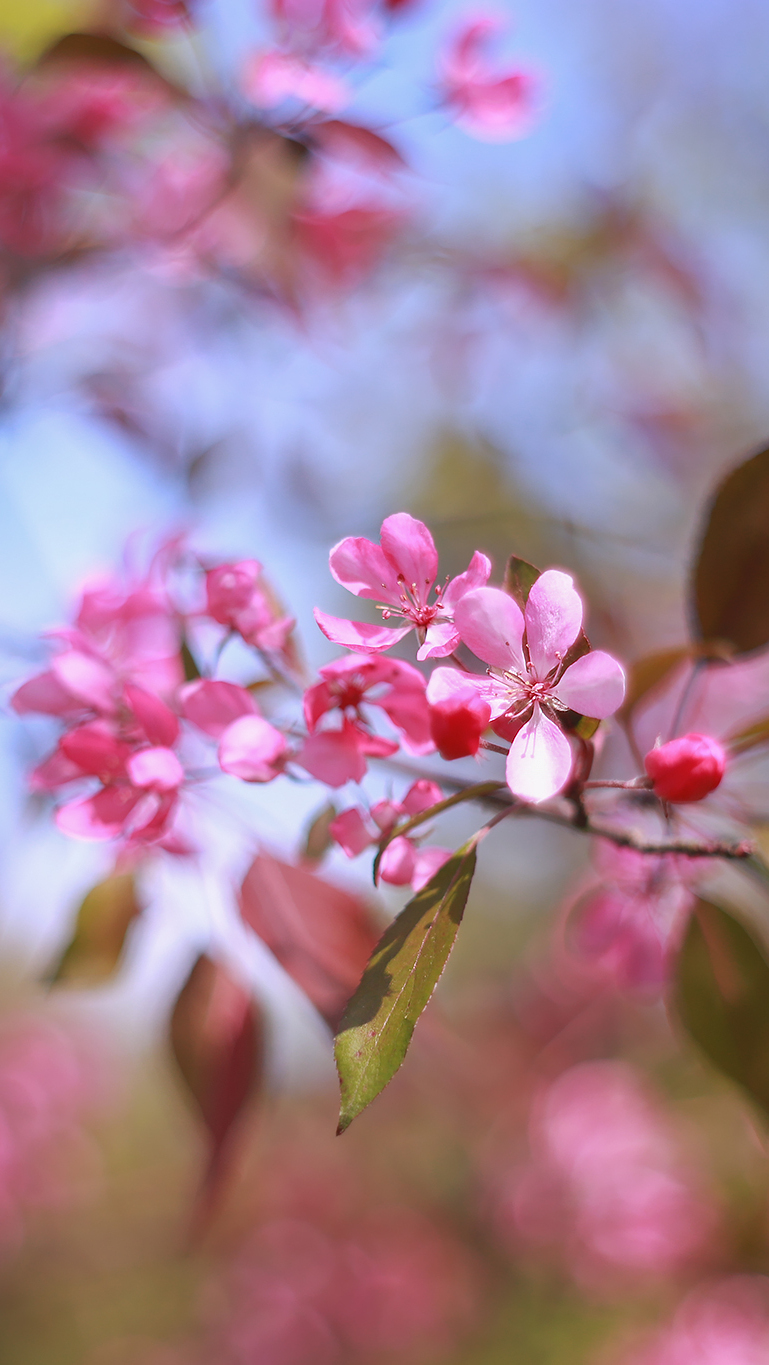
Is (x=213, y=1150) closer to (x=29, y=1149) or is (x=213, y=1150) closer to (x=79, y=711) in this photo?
(x=79, y=711)

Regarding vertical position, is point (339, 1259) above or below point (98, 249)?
below

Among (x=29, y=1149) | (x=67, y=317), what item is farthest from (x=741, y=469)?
(x=29, y=1149)

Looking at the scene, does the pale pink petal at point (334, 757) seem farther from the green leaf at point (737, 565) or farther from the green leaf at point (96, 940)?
the green leaf at point (96, 940)

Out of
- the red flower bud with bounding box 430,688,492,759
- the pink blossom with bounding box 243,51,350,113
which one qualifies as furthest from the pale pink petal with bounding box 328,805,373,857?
the pink blossom with bounding box 243,51,350,113

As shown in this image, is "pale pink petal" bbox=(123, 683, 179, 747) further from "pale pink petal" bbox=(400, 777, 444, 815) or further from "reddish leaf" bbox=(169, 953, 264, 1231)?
"reddish leaf" bbox=(169, 953, 264, 1231)

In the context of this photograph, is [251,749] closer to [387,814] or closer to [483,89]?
[387,814]

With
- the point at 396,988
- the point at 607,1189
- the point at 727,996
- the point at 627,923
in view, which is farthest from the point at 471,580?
the point at 607,1189
